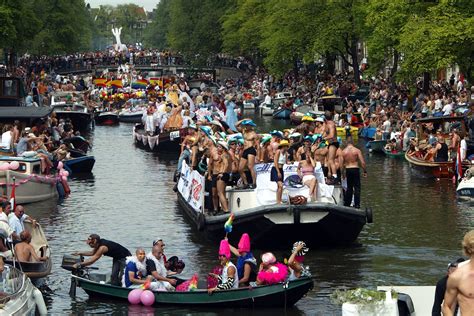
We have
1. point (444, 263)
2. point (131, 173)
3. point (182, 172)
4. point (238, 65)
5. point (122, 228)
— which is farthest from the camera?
point (238, 65)

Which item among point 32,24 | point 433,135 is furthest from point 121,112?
point 433,135

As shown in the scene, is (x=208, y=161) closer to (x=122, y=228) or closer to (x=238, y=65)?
(x=122, y=228)

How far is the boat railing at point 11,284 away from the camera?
19.1m

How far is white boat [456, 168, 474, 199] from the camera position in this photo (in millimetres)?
36344

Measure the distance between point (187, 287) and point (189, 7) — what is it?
363 ft

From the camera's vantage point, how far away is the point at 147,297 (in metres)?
22.6

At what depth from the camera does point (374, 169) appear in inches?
1836

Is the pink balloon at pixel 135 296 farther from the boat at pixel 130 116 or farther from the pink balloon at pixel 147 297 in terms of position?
the boat at pixel 130 116

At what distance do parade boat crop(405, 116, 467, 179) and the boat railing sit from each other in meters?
23.5

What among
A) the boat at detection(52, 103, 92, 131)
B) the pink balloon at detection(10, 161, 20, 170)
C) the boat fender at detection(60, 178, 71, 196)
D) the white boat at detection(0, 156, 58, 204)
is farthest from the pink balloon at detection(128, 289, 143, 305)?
the boat at detection(52, 103, 92, 131)

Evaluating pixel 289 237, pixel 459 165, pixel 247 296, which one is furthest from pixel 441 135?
pixel 247 296

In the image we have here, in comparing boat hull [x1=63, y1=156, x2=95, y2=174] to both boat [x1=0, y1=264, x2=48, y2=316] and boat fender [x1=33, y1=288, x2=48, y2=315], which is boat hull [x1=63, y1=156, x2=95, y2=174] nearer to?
boat fender [x1=33, y1=288, x2=48, y2=315]

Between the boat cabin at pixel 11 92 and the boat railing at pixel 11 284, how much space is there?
3506 cm

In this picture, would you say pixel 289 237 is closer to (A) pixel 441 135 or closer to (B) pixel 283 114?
(A) pixel 441 135
